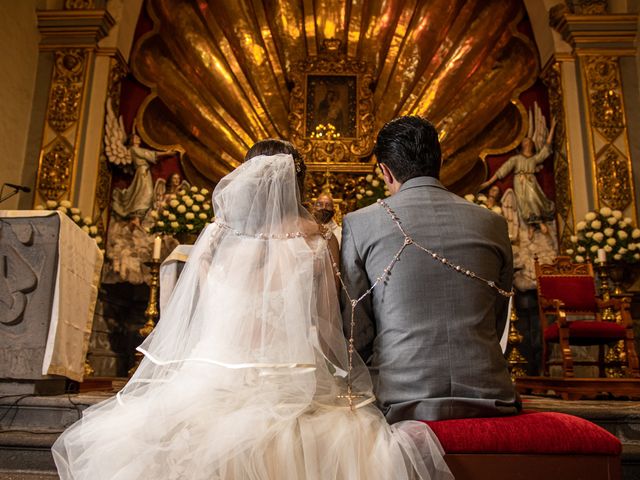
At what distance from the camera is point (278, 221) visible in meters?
2.05

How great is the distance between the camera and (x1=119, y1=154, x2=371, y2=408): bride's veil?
1797mm

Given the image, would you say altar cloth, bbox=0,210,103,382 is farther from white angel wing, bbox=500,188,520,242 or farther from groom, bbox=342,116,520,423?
white angel wing, bbox=500,188,520,242

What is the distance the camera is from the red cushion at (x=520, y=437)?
62.0 inches

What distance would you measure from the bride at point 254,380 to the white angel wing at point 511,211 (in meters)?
4.59

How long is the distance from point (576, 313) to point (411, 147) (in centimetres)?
377

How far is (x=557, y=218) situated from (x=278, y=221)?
4995 millimetres

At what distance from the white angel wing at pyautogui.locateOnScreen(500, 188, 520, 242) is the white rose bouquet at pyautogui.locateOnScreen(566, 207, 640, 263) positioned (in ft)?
2.32

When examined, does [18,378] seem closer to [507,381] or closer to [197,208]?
[507,381]

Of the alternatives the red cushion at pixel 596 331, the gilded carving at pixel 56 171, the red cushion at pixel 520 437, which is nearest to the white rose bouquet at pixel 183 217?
the gilded carving at pixel 56 171

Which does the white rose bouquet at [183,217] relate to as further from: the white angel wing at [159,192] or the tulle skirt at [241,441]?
the tulle skirt at [241,441]

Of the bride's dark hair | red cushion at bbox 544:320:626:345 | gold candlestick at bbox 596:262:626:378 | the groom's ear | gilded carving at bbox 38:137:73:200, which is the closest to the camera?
the groom's ear

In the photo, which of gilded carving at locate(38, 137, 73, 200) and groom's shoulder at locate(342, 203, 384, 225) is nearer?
groom's shoulder at locate(342, 203, 384, 225)

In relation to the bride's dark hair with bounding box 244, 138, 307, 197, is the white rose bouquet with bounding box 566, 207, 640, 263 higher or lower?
higher

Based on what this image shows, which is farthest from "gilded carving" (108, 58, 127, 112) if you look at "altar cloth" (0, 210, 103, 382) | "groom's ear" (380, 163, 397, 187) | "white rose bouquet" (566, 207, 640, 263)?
"groom's ear" (380, 163, 397, 187)
